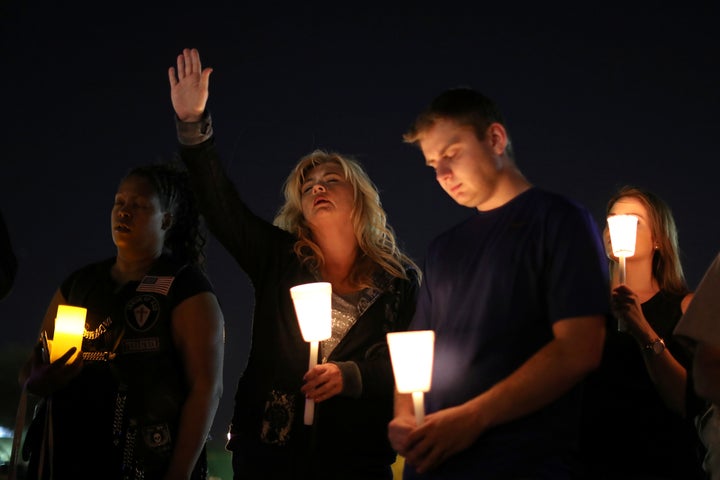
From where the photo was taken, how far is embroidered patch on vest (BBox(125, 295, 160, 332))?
358 centimetres

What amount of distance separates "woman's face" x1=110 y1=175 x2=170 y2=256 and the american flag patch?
21 cm

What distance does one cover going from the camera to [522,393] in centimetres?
223

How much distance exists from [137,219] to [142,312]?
53 centimetres

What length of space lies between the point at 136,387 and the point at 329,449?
0.91 m

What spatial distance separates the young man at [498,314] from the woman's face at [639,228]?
146 centimetres

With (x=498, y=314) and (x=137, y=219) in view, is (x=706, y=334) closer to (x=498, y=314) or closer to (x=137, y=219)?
(x=498, y=314)

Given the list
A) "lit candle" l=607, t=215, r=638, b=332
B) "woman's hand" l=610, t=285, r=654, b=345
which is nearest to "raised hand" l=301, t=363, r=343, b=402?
"woman's hand" l=610, t=285, r=654, b=345

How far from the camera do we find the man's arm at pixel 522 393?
2.23m

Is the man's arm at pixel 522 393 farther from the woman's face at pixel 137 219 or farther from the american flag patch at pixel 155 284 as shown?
the woman's face at pixel 137 219

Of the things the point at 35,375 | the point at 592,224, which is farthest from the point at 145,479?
the point at 592,224

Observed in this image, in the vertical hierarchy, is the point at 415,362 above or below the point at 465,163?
below

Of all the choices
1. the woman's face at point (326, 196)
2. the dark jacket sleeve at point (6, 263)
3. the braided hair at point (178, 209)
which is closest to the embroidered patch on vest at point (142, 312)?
the braided hair at point (178, 209)

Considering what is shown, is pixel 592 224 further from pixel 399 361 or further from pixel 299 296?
pixel 299 296

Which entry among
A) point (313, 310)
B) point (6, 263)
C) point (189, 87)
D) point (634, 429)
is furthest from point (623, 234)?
point (6, 263)
